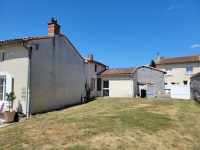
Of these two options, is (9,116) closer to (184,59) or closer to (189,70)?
(189,70)

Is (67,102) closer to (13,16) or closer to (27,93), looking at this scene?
(27,93)

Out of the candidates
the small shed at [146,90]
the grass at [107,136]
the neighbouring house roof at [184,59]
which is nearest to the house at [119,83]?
the small shed at [146,90]

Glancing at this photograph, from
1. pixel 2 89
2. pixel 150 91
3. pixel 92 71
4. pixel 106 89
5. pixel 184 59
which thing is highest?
pixel 184 59

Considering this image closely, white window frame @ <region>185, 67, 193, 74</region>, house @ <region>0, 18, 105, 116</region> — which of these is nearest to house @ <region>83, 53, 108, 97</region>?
house @ <region>0, 18, 105, 116</region>

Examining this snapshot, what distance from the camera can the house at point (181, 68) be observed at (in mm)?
33562

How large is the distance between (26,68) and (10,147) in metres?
6.25

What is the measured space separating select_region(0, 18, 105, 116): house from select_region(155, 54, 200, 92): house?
28.1 metres

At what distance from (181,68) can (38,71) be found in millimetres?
33483

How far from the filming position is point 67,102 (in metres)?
15.1

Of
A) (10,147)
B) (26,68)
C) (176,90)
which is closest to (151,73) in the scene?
(176,90)

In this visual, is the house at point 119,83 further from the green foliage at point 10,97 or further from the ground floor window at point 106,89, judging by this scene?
the green foliage at point 10,97

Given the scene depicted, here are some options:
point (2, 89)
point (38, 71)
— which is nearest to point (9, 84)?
point (2, 89)

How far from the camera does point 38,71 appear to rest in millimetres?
11281

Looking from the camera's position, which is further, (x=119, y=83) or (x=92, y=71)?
(x=92, y=71)
